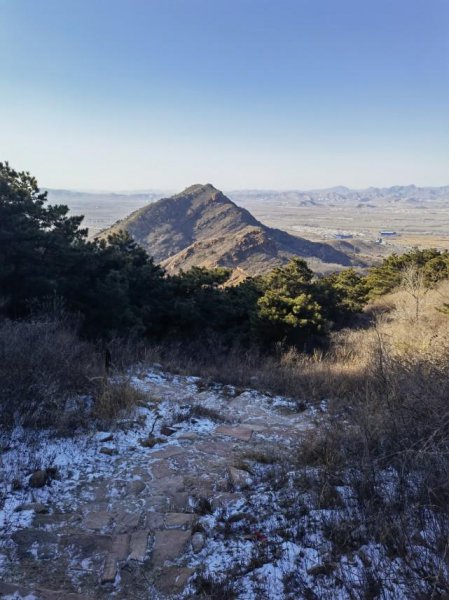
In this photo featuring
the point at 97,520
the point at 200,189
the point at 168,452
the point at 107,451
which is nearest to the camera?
the point at 97,520

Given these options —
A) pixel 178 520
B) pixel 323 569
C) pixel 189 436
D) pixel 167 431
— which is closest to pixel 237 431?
pixel 189 436

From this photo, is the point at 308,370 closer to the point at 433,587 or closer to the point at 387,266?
the point at 433,587

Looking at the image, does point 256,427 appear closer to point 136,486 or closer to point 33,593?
point 136,486

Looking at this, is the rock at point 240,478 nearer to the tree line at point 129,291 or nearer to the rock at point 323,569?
the rock at point 323,569

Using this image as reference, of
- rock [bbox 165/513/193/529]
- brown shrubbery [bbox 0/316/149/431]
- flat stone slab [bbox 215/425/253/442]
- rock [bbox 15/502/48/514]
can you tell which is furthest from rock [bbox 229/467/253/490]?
brown shrubbery [bbox 0/316/149/431]

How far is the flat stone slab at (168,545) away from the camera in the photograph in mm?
2584

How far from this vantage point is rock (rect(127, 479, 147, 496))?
3369 millimetres

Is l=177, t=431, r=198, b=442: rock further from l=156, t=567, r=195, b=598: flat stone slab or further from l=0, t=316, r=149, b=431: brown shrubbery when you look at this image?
l=156, t=567, r=195, b=598: flat stone slab

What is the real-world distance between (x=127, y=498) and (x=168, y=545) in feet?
2.31

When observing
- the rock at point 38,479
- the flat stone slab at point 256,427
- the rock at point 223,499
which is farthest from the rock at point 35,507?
the flat stone slab at point 256,427

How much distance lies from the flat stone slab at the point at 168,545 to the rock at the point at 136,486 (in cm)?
60

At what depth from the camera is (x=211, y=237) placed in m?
83.0

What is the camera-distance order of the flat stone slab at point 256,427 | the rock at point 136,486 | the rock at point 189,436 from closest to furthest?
the rock at point 136,486, the rock at point 189,436, the flat stone slab at point 256,427

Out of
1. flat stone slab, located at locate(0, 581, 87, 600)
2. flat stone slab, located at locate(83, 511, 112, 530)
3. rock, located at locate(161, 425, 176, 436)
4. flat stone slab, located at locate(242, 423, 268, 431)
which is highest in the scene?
flat stone slab, located at locate(0, 581, 87, 600)
